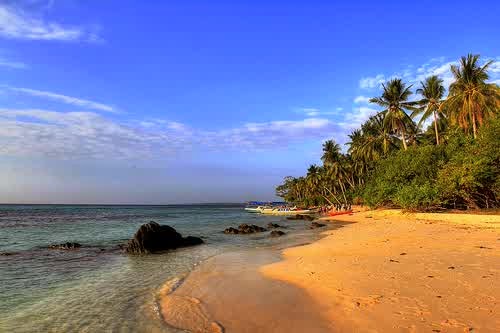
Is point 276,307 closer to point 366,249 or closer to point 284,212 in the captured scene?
point 366,249

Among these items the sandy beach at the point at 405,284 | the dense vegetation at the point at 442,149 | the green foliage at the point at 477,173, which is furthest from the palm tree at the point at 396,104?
the sandy beach at the point at 405,284

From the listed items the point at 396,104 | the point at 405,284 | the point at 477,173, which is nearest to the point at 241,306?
the point at 405,284

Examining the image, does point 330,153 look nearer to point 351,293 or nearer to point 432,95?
point 432,95

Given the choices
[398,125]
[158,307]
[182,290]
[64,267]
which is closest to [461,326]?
[158,307]

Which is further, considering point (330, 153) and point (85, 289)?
point (330, 153)

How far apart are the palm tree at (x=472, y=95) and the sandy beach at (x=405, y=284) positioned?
2897cm

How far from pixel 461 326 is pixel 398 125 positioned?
5106cm

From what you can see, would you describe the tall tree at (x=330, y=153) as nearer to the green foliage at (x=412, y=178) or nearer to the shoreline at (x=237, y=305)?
the green foliage at (x=412, y=178)

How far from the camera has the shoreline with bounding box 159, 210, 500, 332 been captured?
22.7 feet

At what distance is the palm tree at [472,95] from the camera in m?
39.1

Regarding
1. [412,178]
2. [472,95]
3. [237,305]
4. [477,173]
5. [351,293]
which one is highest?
[472,95]

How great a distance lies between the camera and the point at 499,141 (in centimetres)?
2812

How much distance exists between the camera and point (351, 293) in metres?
8.90

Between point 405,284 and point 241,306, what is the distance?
15.3 ft
